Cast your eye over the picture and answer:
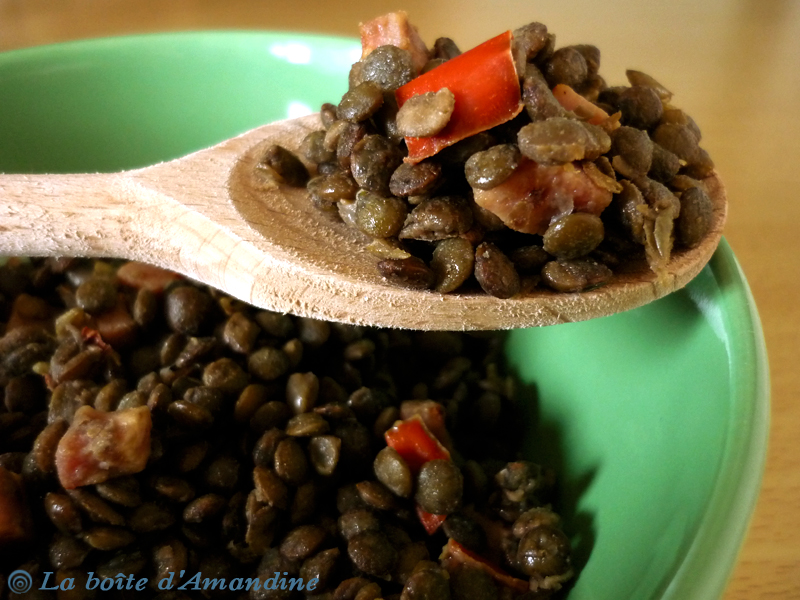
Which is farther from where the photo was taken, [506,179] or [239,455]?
[239,455]

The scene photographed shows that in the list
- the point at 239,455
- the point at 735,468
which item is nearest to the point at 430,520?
the point at 239,455

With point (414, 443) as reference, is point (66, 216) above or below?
above

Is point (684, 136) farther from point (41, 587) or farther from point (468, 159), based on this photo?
point (41, 587)

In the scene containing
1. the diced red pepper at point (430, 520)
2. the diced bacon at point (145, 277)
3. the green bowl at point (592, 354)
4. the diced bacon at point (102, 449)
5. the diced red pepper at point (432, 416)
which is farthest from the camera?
the diced bacon at point (145, 277)

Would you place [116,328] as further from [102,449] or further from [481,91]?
[481,91]

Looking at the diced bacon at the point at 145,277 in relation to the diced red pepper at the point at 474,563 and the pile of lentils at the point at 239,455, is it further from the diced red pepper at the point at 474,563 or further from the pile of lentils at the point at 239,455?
the diced red pepper at the point at 474,563

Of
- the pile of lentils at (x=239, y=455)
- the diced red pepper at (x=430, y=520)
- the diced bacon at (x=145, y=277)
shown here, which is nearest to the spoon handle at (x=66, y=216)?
the pile of lentils at (x=239, y=455)

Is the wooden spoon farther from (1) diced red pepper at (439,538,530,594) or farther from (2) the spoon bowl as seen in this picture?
(1) diced red pepper at (439,538,530,594)
